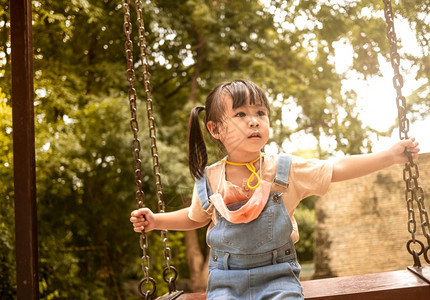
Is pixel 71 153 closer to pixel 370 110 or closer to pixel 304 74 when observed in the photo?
pixel 304 74

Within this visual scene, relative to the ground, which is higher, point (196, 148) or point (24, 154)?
point (24, 154)

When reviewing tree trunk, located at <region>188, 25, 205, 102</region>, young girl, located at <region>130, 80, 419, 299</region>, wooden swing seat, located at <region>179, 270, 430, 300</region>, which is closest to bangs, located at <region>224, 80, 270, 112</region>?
young girl, located at <region>130, 80, 419, 299</region>

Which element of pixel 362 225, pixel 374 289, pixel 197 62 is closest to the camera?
pixel 374 289

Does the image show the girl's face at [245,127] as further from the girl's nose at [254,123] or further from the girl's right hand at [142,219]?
the girl's right hand at [142,219]

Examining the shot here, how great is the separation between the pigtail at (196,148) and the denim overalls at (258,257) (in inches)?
8.8

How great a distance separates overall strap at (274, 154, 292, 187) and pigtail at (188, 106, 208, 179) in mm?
257

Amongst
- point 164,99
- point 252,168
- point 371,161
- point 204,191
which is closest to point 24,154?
point 204,191

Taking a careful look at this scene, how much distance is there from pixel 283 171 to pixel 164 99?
176 inches

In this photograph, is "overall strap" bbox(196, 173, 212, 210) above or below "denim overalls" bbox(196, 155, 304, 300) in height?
above

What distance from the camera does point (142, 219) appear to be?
1504mm

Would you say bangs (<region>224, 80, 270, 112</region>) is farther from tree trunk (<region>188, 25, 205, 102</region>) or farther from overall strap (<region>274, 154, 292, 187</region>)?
tree trunk (<region>188, 25, 205, 102</region>)

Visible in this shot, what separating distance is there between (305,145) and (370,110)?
0.80m

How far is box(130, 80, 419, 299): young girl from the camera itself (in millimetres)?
1312

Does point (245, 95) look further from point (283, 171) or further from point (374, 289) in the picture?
point (374, 289)
